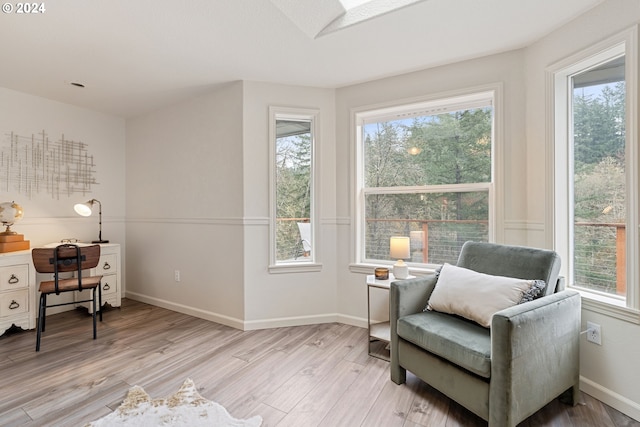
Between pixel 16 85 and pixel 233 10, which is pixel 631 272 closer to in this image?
pixel 233 10

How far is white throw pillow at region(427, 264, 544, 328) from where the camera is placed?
5.76ft

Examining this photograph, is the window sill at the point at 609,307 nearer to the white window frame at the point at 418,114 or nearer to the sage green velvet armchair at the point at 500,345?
the sage green velvet armchair at the point at 500,345

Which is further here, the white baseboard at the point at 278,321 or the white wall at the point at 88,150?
the white wall at the point at 88,150

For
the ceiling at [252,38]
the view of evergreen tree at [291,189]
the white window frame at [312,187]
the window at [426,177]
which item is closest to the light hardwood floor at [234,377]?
the white window frame at [312,187]

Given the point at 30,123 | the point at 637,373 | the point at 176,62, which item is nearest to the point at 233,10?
the point at 176,62

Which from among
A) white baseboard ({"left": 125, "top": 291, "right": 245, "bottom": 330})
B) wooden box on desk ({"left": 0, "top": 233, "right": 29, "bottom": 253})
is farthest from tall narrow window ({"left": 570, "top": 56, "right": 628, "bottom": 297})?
wooden box on desk ({"left": 0, "top": 233, "right": 29, "bottom": 253})

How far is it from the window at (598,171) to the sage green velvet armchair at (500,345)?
373 millimetres

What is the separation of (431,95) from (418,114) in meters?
0.21

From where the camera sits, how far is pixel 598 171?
202 centimetres

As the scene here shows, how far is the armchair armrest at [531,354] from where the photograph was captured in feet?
4.75

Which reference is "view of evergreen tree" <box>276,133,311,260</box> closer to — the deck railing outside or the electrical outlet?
the deck railing outside

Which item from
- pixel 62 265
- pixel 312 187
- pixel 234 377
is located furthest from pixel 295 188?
pixel 62 265

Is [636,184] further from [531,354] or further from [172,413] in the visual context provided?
[172,413]

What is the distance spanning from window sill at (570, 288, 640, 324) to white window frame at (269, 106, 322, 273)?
2.05 metres
